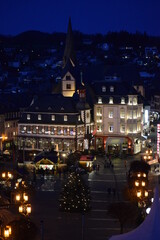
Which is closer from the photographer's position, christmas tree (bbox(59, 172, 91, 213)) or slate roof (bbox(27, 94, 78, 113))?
christmas tree (bbox(59, 172, 91, 213))

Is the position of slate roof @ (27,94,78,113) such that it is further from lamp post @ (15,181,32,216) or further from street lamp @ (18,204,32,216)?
street lamp @ (18,204,32,216)

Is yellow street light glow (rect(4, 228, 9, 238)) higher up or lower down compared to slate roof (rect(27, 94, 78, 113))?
lower down

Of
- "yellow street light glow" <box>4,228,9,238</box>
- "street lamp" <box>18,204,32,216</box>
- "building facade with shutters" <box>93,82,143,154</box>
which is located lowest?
"yellow street light glow" <box>4,228,9,238</box>

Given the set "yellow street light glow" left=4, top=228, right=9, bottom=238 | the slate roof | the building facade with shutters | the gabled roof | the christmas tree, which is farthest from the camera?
the building facade with shutters

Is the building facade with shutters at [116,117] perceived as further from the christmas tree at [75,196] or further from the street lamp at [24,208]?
the street lamp at [24,208]

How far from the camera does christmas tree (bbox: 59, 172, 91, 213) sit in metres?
42.4

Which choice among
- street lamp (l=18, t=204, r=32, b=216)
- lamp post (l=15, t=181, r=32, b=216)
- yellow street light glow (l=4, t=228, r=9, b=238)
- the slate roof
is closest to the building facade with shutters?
the slate roof

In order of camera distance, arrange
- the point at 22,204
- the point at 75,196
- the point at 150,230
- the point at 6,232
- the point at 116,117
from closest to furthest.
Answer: the point at 150,230
the point at 6,232
the point at 22,204
the point at 75,196
the point at 116,117

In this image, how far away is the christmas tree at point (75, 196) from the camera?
42.4 m

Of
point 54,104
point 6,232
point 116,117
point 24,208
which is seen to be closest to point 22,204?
point 24,208

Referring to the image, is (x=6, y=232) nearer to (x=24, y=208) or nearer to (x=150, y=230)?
(x=24, y=208)

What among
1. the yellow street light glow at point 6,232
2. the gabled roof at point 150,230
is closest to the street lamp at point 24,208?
→ the yellow street light glow at point 6,232

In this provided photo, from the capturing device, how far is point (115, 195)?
48.7 meters

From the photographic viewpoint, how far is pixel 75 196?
42656mm
